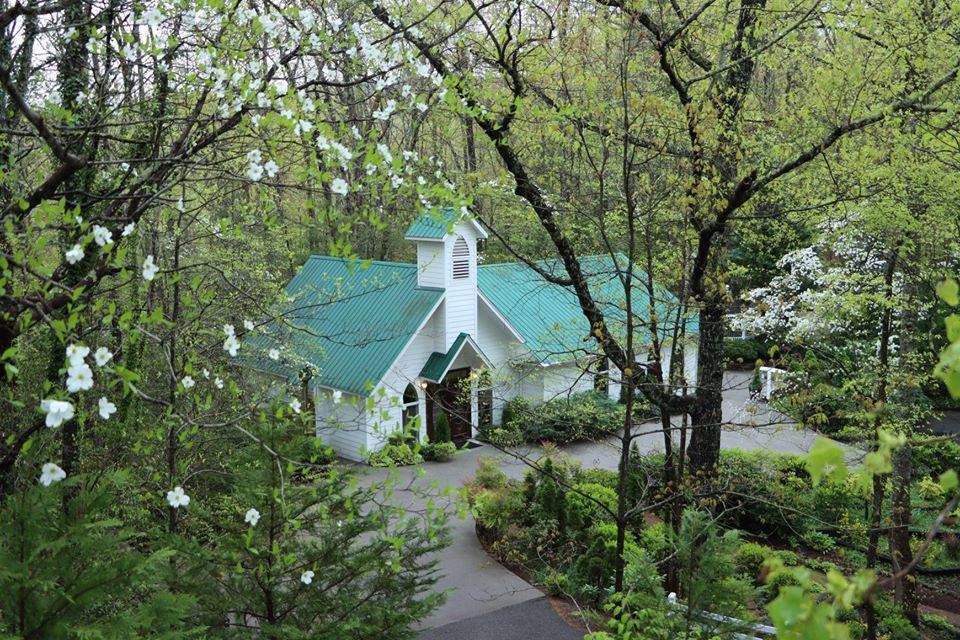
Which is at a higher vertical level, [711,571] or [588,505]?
[711,571]

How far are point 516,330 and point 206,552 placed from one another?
1451 centimetres

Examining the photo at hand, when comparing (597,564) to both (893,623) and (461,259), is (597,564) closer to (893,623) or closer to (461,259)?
(893,623)

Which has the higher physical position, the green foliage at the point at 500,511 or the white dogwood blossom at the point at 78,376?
the white dogwood blossom at the point at 78,376

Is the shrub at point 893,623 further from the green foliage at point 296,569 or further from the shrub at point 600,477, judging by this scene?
the green foliage at point 296,569

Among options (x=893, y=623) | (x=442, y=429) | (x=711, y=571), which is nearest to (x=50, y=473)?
(x=711, y=571)

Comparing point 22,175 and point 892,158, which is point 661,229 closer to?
point 892,158

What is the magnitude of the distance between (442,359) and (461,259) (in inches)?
94.4

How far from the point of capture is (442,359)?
18750 millimetres

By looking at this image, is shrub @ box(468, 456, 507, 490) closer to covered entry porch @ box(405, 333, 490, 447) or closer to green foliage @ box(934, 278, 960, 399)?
covered entry porch @ box(405, 333, 490, 447)

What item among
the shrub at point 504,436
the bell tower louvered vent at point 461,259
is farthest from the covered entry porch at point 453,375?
the bell tower louvered vent at point 461,259

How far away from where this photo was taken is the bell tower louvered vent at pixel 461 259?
61.3 ft

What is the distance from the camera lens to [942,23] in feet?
33.4

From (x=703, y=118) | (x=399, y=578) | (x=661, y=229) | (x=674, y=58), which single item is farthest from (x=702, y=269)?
(x=399, y=578)

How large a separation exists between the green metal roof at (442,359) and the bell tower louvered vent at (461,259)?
4.67ft
